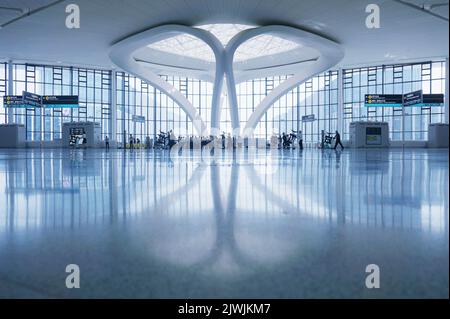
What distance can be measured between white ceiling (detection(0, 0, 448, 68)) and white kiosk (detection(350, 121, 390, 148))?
7821mm

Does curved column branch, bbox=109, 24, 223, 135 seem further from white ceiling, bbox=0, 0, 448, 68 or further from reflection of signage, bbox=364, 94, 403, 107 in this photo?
reflection of signage, bbox=364, 94, 403, 107

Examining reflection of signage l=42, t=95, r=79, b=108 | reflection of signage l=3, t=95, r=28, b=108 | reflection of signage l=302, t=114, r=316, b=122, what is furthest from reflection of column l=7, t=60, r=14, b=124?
reflection of signage l=302, t=114, r=316, b=122

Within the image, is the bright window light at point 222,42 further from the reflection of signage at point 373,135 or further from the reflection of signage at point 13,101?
the reflection of signage at point 13,101

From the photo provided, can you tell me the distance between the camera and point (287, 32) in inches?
1166

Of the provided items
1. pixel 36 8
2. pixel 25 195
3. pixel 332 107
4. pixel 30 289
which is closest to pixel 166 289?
pixel 30 289

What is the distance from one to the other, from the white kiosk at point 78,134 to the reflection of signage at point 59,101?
10.6 feet

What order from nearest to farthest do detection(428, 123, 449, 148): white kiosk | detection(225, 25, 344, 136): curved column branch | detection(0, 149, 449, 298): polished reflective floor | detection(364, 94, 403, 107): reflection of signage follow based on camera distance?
1. detection(0, 149, 449, 298): polished reflective floor
2. detection(225, 25, 344, 136): curved column branch
3. detection(428, 123, 449, 148): white kiosk
4. detection(364, 94, 403, 107): reflection of signage

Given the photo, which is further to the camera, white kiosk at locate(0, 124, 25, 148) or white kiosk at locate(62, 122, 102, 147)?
white kiosk at locate(0, 124, 25, 148)

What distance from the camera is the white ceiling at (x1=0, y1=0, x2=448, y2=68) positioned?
2428cm

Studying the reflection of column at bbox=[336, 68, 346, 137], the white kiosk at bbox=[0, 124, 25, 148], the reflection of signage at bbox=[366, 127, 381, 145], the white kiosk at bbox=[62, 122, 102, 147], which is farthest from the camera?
the reflection of column at bbox=[336, 68, 346, 137]

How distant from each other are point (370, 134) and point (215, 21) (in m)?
17.2

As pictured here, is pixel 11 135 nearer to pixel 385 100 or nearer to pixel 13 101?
pixel 13 101

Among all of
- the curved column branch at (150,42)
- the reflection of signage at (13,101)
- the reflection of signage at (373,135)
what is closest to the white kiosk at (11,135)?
the reflection of signage at (13,101)

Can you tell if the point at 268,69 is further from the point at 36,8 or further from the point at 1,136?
the point at 1,136
